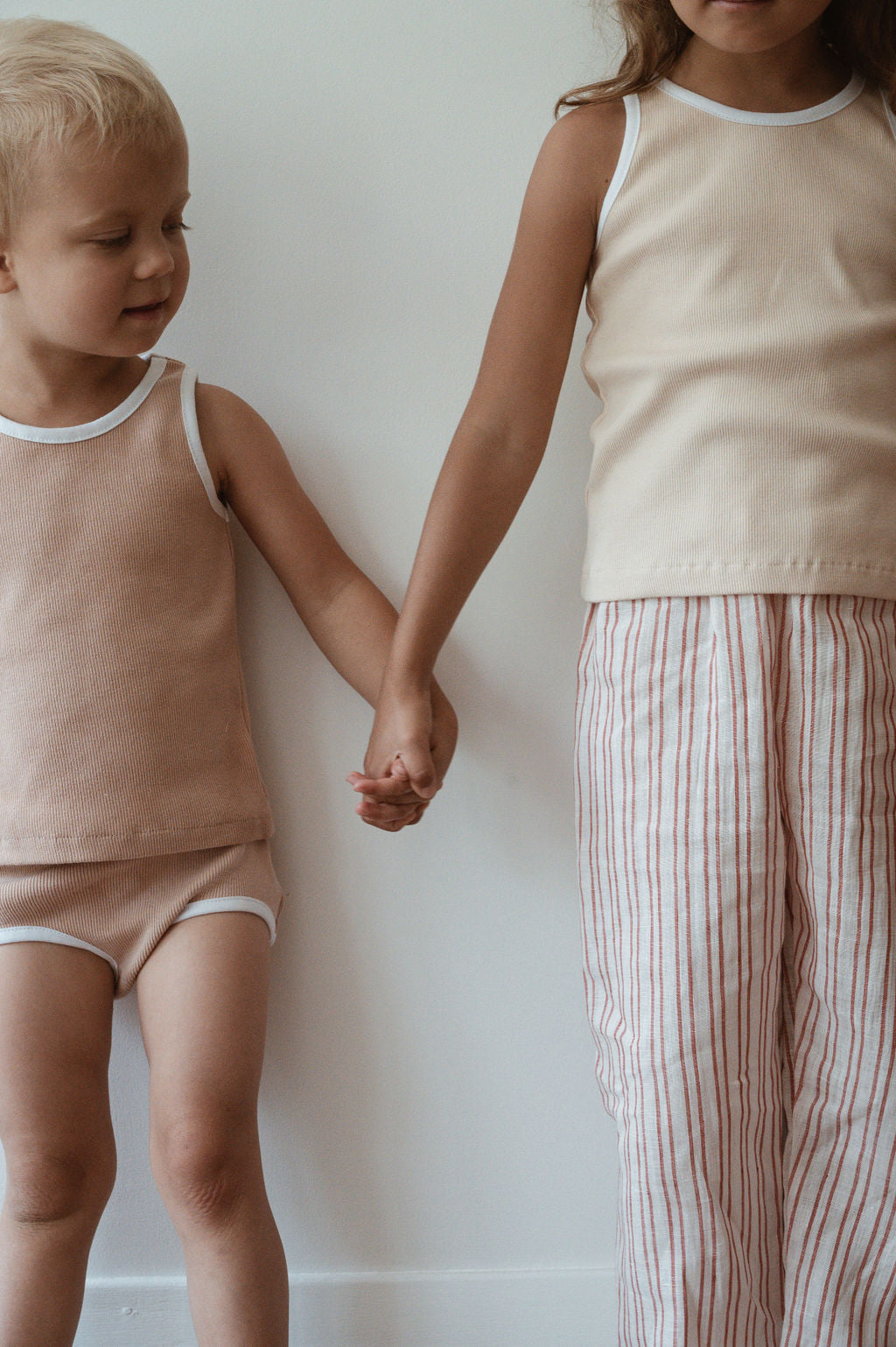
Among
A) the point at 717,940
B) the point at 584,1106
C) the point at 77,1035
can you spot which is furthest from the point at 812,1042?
the point at 77,1035

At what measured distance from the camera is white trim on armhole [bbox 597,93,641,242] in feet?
2.63

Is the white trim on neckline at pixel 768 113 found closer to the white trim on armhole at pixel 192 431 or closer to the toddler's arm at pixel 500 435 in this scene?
the toddler's arm at pixel 500 435

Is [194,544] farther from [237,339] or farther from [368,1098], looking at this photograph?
[368,1098]

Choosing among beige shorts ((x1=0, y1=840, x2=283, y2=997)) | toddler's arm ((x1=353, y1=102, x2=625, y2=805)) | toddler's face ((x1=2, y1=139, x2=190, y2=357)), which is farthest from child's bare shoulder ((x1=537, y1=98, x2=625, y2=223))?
beige shorts ((x1=0, y1=840, x2=283, y2=997))

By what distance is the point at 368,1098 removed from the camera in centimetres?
103

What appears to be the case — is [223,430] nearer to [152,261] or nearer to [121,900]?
[152,261]

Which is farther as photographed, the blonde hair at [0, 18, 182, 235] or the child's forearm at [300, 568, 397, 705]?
the child's forearm at [300, 568, 397, 705]

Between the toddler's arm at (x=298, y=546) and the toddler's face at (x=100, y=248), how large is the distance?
0.32 ft

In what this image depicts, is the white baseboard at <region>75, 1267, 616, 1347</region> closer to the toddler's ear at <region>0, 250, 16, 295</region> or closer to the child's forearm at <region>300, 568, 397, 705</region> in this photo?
the child's forearm at <region>300, 568, 397, 705</region>

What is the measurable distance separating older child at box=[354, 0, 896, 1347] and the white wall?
162 millimetres

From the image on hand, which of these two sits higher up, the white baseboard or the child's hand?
the child's hand

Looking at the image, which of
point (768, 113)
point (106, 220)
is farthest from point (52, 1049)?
point (768, 113)

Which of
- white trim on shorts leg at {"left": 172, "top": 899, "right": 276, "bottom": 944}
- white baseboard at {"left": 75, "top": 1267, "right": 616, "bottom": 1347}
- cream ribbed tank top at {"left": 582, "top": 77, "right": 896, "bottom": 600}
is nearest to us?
cream ribbed tank top at {"left": 582, "top": 77, "right": 896, "bottom": 600}

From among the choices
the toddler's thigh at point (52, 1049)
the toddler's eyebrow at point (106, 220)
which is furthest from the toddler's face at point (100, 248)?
the toddler's thigh at point (52, 1049)
